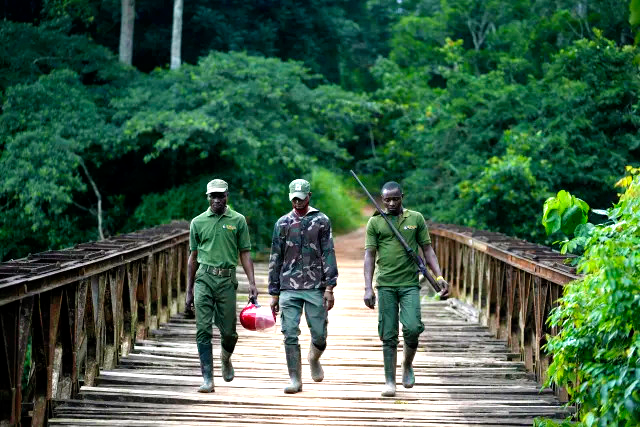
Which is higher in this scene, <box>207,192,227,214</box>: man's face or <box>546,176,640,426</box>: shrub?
<box>207,192,227,214</box>: man's face

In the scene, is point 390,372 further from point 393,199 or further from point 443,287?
point 393,199

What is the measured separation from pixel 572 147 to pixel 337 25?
15927 millimetres

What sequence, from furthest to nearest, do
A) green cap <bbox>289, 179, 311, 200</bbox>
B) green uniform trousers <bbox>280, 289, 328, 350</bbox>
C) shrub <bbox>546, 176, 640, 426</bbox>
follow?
1. green uniform trousers <bbox>280, 289, 328, 350</bbox>
2. green cap <bbox>289, 179, 311, 200</bbox>
3. shrub <bbox>546, 176, 640, 426</bbox>

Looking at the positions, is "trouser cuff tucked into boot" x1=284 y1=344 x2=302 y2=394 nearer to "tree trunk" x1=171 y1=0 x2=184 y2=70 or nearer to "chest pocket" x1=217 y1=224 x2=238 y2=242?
"chest pocket" x1=217 y1=224 x2=238 y2=242

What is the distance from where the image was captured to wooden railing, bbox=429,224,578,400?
8.34m

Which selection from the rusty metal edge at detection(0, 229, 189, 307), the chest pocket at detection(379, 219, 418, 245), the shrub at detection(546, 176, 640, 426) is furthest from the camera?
the chest pocket at detection(379, 219, 418, 245)

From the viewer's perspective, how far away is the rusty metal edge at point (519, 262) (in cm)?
752

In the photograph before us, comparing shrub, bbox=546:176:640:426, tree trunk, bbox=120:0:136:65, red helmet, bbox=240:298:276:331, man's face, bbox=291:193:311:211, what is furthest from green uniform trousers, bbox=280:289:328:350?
tree trunk, bbox=120:0:136:65

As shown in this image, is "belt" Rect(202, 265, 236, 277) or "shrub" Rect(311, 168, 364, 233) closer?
"belt" Rect(202, 265, 236, 277)

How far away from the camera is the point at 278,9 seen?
33375 mm

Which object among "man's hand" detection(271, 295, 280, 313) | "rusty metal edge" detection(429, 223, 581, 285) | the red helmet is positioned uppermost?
"rusty metal edge" detection(429, 223, 581, 285)

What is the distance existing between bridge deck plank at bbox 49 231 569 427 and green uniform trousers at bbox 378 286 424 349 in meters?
0.48

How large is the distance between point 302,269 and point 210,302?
2.66 feet

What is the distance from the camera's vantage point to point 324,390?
8.30 metres
